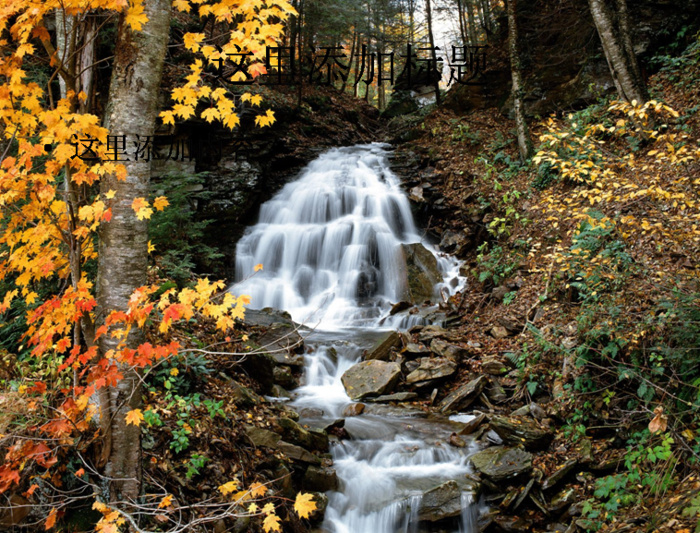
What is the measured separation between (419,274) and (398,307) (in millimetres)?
1228

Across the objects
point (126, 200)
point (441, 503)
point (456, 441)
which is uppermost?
point (126, 200)

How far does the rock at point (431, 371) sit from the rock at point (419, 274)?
325 centimetres

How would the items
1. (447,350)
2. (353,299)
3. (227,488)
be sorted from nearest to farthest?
(227,488)
(447,350)
(353,299)

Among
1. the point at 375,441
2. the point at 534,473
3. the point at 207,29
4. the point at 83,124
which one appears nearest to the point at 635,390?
the point at 534,473

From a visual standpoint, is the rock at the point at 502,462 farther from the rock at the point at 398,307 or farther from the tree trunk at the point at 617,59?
the tree trunk at the point at 617,59

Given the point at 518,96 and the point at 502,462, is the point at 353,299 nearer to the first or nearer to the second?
the point at 502,462

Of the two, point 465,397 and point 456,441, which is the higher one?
point 465,397

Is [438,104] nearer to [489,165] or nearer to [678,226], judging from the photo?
[489,165]

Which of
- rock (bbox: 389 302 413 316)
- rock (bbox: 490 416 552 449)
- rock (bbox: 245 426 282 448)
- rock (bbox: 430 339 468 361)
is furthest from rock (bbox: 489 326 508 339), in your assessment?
rock (bbox: 245 426 282 448)

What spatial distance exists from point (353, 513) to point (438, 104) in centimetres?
1690

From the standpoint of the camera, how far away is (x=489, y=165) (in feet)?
40.3

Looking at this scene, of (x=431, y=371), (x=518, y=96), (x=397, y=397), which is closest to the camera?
(x=397, y=397)

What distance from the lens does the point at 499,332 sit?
25.8ft

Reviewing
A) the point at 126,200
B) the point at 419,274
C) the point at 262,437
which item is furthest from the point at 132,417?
the point at 419,274
